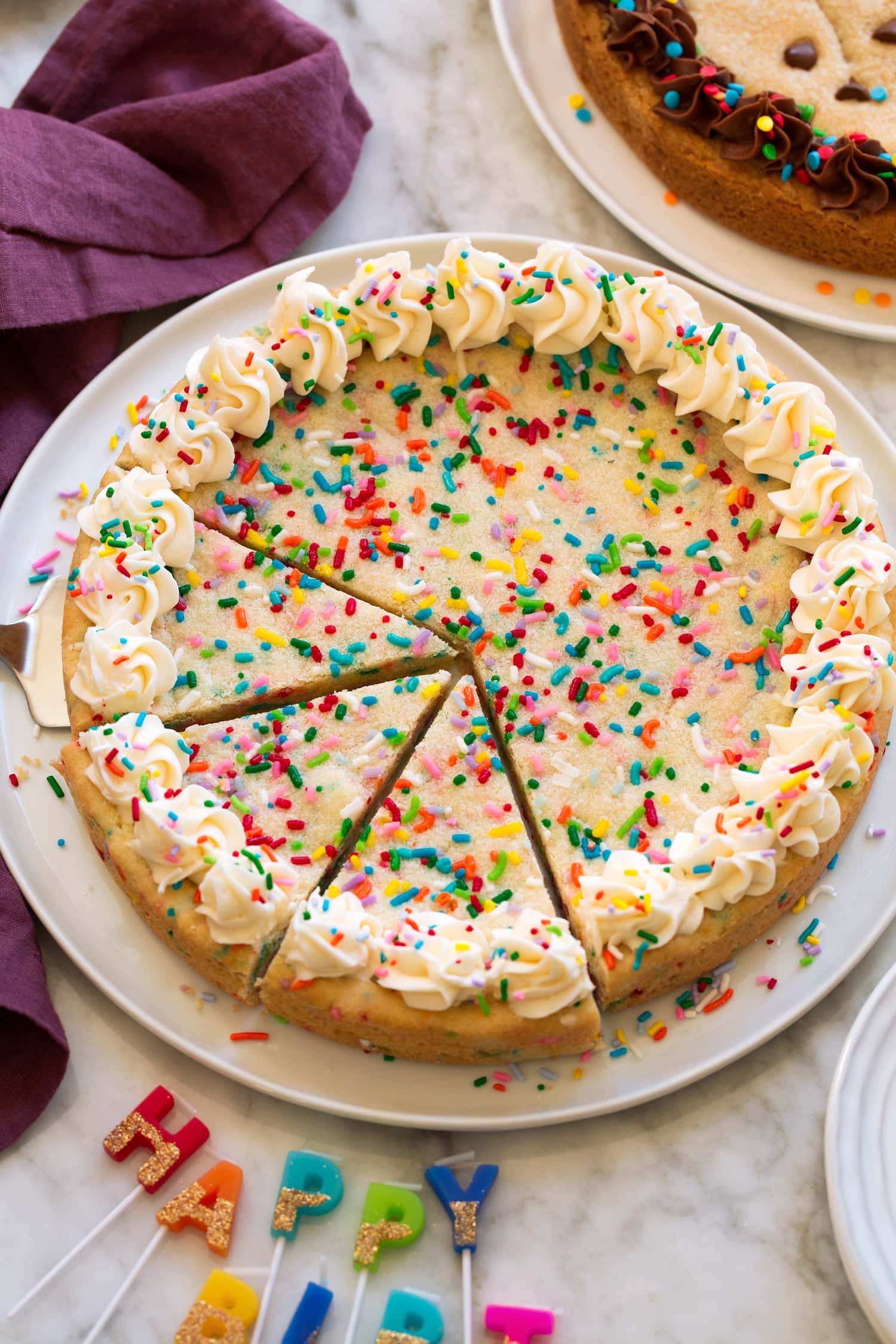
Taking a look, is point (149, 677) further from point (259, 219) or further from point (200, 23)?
point (200, 23)

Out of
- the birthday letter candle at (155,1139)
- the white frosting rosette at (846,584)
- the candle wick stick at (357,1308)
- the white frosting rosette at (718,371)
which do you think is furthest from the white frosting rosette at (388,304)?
the candle wick stick at (357,1308)

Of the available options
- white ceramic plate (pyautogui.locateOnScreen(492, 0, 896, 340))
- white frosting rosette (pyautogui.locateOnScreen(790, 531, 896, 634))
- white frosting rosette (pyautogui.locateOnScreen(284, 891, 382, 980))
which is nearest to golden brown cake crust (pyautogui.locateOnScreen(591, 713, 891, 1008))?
white frosting rosette (pyautogui.locateOnScreen(790, 531, 896, 634))

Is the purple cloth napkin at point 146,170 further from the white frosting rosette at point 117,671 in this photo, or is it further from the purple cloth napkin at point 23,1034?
the purple cloth napkin at point 23,1034

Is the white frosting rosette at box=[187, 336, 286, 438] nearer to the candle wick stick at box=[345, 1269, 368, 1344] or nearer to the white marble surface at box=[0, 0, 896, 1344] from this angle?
the white marble surface at box=[0, 0, 896, 1344]

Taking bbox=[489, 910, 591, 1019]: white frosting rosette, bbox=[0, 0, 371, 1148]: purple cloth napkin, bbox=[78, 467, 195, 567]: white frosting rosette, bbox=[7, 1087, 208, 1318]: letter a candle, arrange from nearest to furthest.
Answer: bbox=[489, 910, 591, 1019]: white frosting rosette → bbox=[7, 1087, 208, 1318]: letter a candle → bbox=[78, 467, 195, 567]: white frosting rosette → bbox=[0, 0, 371, 1148]: purple cloth napkin

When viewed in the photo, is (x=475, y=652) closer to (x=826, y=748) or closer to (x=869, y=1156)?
(x=826, y=748)
